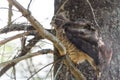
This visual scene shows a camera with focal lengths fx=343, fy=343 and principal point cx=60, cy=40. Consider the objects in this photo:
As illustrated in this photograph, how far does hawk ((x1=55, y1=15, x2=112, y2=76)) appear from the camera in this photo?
1.24m

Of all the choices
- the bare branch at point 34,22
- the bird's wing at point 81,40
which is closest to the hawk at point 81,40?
the bird's wing at point 81,40

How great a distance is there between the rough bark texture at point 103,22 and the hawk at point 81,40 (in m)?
0.13

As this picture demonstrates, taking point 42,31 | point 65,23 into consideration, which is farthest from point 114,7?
point 42,31

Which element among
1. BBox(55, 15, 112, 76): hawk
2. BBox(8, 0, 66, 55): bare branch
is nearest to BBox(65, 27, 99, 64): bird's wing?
BBox(55, 15, 112, 76): hawk

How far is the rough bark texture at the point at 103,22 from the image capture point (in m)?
1.43

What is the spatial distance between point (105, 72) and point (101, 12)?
0.26 metres

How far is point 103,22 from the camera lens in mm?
1462

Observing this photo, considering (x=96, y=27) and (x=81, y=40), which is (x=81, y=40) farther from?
(x=96, y=27)

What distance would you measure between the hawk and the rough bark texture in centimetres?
13

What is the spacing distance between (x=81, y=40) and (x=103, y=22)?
0.84ft

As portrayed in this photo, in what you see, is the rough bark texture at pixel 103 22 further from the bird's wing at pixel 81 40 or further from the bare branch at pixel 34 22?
the bare branch at pixel 34 22

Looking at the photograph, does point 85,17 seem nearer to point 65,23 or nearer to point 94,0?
point 94,0

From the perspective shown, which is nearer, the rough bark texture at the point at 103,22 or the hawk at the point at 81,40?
the hawk at the point at 81,40

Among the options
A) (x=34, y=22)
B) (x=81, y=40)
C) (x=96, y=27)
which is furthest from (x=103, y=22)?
(x=34, y=22)
